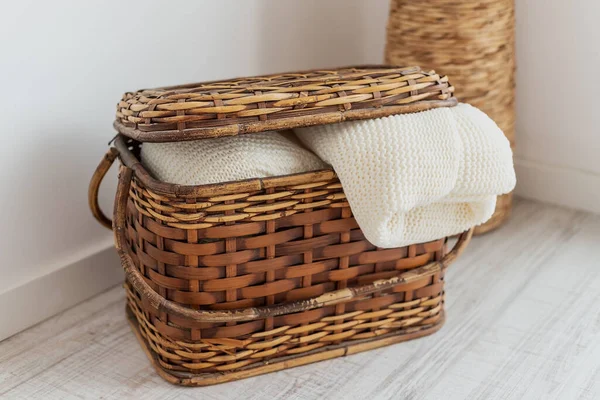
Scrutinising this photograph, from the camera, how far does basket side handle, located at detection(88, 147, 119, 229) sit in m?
1.07

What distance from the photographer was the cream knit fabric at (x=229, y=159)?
930mm

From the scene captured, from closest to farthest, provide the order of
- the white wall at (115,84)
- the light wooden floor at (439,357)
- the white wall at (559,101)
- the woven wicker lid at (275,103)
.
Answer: the woven wicker lid at (275,103) < the light wooden floor at (439,357) < the white wall at (115,84) < the white wall at (559,101)

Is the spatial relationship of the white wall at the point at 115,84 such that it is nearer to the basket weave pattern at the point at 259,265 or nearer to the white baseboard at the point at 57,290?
the white baseboard at the point at 57,290

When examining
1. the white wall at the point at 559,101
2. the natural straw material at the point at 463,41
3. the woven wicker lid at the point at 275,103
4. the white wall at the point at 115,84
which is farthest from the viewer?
the white wall at the point at 559,101

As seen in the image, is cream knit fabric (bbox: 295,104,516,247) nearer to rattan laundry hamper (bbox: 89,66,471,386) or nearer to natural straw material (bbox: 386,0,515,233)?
rattan laundry hamper (bbox: 89,66,471,386)

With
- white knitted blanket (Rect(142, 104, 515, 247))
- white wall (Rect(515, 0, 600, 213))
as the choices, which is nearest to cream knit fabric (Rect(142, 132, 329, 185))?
white knitted blanket (Rect(142, 104, 515, 247))

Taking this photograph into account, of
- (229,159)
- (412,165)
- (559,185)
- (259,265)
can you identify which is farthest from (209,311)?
(559,185)

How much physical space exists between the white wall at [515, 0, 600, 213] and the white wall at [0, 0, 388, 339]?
594 mm

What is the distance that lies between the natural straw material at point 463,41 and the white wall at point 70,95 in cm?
29

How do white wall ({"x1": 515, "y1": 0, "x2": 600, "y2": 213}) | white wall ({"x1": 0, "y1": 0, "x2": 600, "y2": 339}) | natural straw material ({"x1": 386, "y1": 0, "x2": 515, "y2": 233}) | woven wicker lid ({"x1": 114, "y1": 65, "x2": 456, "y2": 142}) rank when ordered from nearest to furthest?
woven wicker lid ({"x1": 114, "y1": 65, "x2": 456, "y2": 142})
white wall ({"x1": 0, "y1": 0, "x2": 600, "y2": 339})
natural straw material ({"x1": 386, "y1": 0, "x2": 515, "y2": 233})
white wall ({"x1": 515, "y1": 0, "x2": 600, "y2": 213})

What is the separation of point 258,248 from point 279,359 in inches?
7.0

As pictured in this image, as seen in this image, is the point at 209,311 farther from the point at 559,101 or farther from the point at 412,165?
the point at 559,101

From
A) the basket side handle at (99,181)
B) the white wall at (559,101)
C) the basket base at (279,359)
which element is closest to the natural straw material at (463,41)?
the white wall at (559,101)

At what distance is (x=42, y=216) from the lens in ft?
3.81
